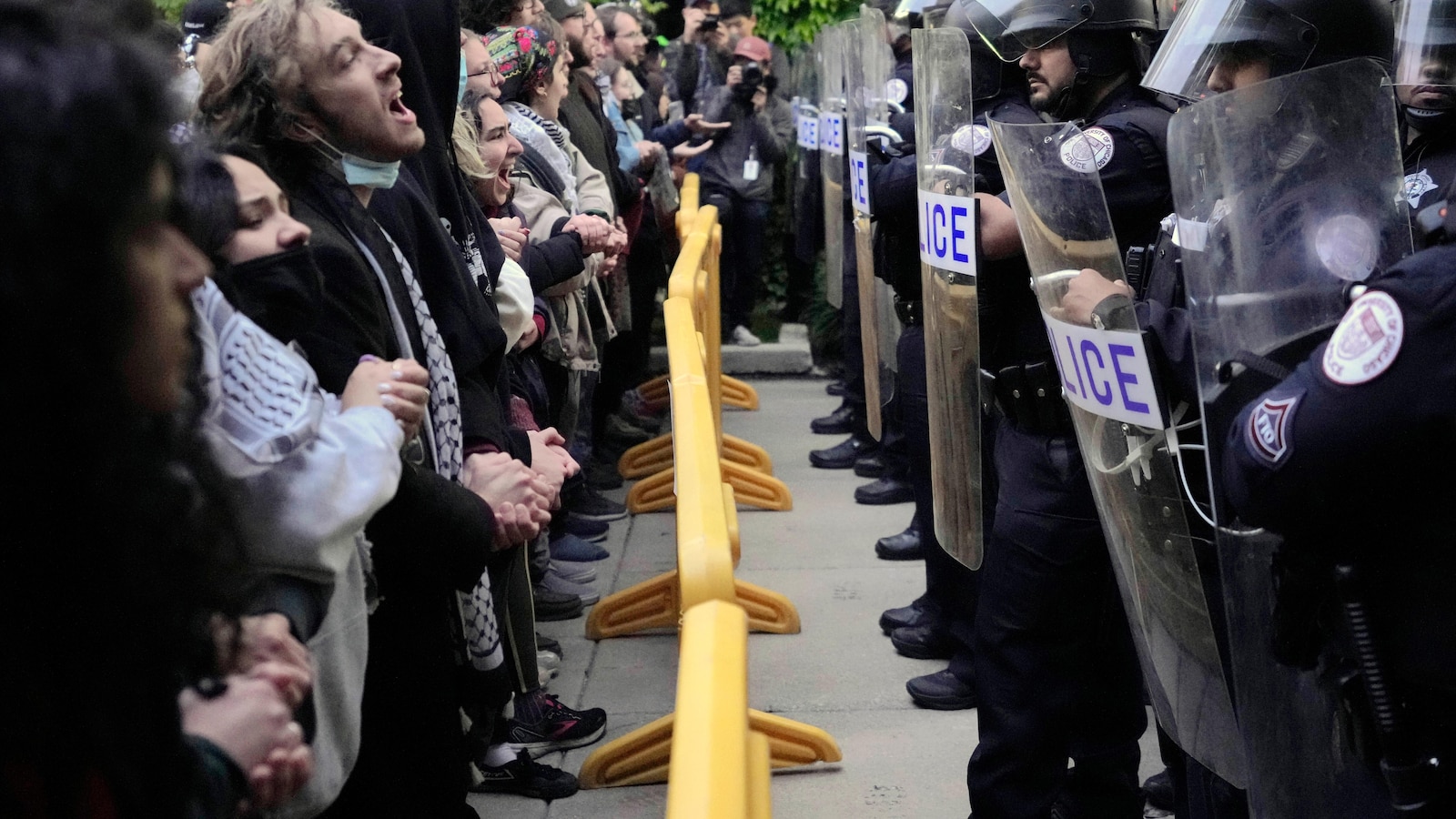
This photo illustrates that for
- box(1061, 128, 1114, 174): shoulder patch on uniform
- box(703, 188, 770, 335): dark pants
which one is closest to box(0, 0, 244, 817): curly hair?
box(1061, 128, 1114, 174): shoulder patch on uniform

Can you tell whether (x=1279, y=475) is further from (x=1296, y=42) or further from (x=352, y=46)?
(x=352, y=46)

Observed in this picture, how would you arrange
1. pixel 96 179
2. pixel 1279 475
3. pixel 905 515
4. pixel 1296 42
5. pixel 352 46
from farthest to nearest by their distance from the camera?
pixel 905 515 → pixel 1296 42 → pixel 352 46 → pixel 1279 475 → pixel 96 179

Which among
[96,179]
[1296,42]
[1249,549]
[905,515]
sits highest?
[96,179]

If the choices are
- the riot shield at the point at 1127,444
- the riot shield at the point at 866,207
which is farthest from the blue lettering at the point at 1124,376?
the riot shield at the point at 866,207

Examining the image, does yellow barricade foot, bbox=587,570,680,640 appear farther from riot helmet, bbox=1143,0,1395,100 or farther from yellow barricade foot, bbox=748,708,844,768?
riot helmet, bbox=1143,0,1395,100

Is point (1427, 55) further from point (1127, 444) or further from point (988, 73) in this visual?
point (988, 73)

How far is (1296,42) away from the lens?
2518mm

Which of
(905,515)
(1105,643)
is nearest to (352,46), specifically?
(1105,643)

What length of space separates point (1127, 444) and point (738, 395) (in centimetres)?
619

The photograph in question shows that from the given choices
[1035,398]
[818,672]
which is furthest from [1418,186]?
[818,672]

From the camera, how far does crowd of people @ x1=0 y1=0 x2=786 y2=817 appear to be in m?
1.07

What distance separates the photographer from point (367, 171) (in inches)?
94.4

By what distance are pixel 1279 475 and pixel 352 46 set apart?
5.26 feet

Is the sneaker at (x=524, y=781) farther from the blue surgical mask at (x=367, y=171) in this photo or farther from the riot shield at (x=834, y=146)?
the riot shield at (x=834, y=146)
